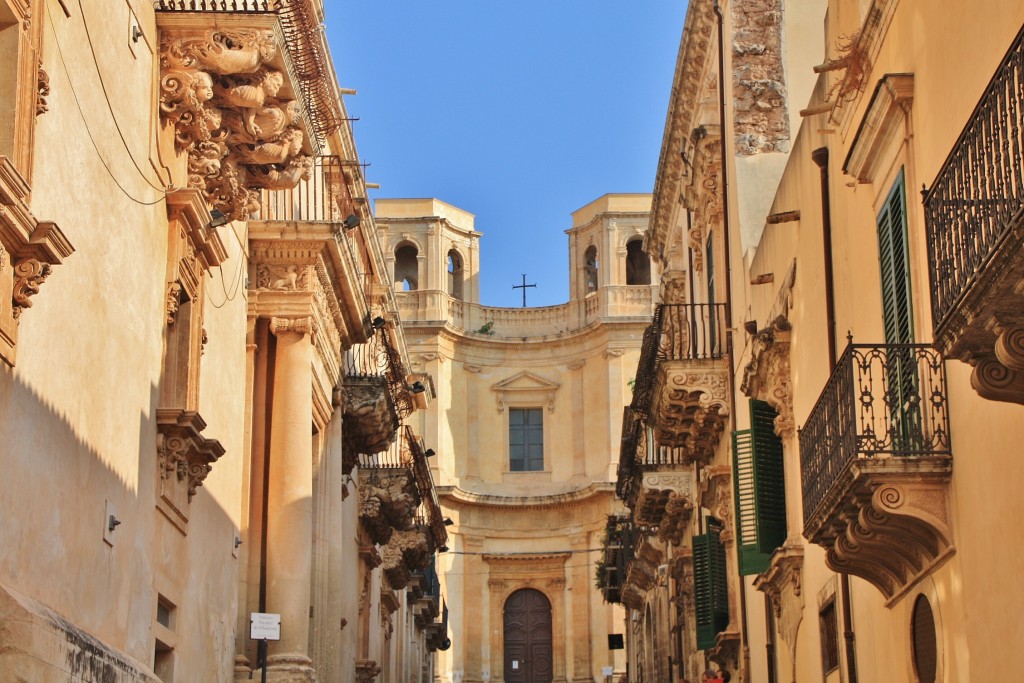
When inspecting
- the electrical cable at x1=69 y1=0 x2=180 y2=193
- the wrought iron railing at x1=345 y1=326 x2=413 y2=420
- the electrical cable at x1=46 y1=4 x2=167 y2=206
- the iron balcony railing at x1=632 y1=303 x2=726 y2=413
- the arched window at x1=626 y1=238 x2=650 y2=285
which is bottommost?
the electrical cable at x1=46 y1=4 x2=167 y2=206

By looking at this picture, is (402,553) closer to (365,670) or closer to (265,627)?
(365,670)

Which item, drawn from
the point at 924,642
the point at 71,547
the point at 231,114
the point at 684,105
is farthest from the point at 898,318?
the point at 684,105

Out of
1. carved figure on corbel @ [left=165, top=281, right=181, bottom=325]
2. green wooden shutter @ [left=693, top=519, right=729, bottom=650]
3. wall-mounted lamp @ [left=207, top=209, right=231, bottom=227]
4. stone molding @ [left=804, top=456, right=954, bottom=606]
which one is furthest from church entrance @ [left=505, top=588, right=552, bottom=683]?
stone molding @ [left=804, top=456, right=954, bottom=606]

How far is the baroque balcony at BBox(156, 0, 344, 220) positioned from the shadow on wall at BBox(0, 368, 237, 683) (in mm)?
2442

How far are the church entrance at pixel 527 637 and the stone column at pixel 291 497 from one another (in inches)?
1288

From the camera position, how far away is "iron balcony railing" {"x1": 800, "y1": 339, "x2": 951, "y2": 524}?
36.2 ft

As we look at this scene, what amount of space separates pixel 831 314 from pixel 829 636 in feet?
10.6

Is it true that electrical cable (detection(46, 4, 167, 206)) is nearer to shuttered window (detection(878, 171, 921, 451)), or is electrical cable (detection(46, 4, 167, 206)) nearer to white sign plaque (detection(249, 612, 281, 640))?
white sign plaque (detection(249, 612, 281, 640))

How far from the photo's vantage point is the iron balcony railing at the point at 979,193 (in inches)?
317

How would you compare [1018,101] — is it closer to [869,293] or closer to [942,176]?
[942,176]

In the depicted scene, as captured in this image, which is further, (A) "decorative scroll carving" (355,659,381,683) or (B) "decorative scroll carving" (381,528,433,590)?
(B) "decorative scroll carving" (381,528,433,590)

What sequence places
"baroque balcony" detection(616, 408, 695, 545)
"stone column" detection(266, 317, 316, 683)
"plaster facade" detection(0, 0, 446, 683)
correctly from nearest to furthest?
1. "plaster facade" detection(0, 0, 446, 683)
2. "stone column" detection(266, 317, 316, 683)
3. "baroque balcony" detection(616, 408, 695, 545)

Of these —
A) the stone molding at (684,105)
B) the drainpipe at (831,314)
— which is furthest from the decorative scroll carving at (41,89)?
the stone molding at (684,105)

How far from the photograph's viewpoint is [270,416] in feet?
68.1
